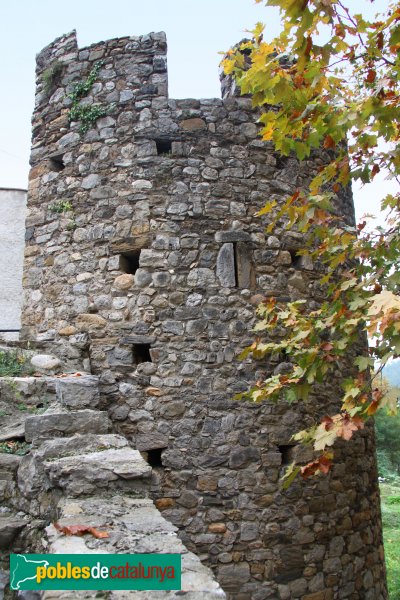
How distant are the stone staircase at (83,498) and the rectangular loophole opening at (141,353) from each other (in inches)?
36.3

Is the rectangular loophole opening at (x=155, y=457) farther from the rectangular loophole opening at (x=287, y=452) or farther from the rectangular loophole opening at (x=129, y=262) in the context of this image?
the rectangular loophole opening at (x=129, y=262)

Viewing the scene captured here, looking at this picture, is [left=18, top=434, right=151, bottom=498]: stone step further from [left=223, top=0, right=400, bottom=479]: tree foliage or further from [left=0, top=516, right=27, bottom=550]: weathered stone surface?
[left=223, top=0, right=400, bottom=479]: tree foliage

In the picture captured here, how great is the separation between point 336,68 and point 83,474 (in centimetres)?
268

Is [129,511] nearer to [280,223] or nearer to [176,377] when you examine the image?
[176,377]

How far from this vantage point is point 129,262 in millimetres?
4516

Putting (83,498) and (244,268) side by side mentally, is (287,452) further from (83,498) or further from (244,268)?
(83,498)

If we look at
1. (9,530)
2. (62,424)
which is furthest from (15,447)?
(9,530)

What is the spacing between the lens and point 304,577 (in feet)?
13.4

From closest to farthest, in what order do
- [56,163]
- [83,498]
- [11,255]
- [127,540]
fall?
[127,540], [83,498], [56,163], [11,255]

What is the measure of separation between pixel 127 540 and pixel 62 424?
1.23m

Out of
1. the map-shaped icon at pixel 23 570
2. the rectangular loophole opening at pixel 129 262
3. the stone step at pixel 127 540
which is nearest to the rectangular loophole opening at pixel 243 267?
the rectangular loophole opening at pixel 129 262

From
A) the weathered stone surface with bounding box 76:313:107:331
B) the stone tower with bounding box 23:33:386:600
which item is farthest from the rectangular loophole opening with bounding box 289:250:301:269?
the weathered stone surface with bounding box 76:313:107:331

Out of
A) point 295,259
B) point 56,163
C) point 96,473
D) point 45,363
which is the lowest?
point 96,473

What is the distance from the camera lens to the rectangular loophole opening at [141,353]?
4.27 m
